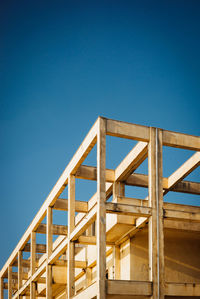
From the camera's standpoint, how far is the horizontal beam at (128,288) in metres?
20.6

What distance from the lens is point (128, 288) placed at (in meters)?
20.8

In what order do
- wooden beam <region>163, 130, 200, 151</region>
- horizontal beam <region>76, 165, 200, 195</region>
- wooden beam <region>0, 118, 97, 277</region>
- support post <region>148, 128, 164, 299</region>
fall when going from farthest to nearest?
horizontal beam <region>76, 165, 200, 195</region> < wooden beam <region>0, 118, 97, 277</region> < wooden beam <region>163, 130, 200, 151</region> < support post <region>148, 128, 164, 299</region>

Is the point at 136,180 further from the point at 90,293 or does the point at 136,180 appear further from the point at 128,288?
the point at 128,288

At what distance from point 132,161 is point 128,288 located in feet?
22.5

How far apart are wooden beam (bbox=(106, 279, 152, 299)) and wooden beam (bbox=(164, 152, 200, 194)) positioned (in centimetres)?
776

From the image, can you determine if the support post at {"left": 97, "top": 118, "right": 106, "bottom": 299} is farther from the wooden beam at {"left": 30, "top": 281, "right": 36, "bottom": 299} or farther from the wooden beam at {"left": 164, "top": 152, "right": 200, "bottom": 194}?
the wooden beam at {"left": 30, "top": 281, "right": 36, "bottom": 299}

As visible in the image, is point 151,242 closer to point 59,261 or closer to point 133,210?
point 133,210

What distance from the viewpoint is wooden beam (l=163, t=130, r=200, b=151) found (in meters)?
23.1

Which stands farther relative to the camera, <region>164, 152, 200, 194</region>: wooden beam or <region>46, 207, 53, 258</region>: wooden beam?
<region>46, 207, 53, 258</region>: wooden beam

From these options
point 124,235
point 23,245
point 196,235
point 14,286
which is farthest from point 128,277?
point 14,286

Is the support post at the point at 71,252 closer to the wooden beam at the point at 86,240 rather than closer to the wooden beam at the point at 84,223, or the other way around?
the wooden beam at the point at 84,223

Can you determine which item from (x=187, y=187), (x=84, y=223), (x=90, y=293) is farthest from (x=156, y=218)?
(x=187, y=187)

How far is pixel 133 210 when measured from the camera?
21812 mm

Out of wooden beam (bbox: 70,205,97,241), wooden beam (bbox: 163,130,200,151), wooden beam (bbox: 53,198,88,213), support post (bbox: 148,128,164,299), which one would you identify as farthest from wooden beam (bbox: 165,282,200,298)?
wooden beam (bbox: 53,198,88,213)
